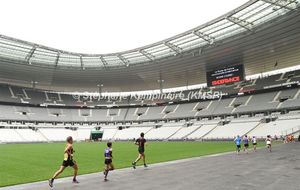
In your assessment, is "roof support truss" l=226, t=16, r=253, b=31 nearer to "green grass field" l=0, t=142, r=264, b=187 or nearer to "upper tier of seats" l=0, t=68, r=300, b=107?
"green grass field" l=0, t=142, r=264, b=187

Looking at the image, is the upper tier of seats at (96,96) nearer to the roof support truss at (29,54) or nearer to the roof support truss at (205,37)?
the roof support truss at (29,54)

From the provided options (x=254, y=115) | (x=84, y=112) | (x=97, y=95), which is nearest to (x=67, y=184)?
(x=254, y=115)

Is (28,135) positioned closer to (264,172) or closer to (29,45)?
(29,45)

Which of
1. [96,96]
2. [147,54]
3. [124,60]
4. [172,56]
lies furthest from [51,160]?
[96,96]

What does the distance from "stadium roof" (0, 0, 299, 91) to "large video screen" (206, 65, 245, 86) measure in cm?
223

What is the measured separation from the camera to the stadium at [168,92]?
40031 mm

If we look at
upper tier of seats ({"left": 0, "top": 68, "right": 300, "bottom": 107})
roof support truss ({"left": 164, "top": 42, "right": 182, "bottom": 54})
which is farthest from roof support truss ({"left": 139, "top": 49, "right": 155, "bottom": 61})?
upper tier of seats ({"left": 0, "top": 68, "right": 300, "bottom": 107})

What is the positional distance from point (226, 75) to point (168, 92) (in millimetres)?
30696

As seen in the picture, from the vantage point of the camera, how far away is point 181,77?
69938 mm

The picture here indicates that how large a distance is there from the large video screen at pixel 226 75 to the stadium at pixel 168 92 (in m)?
0.18

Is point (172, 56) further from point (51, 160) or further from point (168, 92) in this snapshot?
point (51, 160)

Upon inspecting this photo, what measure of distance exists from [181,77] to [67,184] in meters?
59.8

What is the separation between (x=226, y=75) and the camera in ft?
180

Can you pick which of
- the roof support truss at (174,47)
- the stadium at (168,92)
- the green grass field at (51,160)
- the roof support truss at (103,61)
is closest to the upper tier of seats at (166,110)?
the stadium at (168,92)
